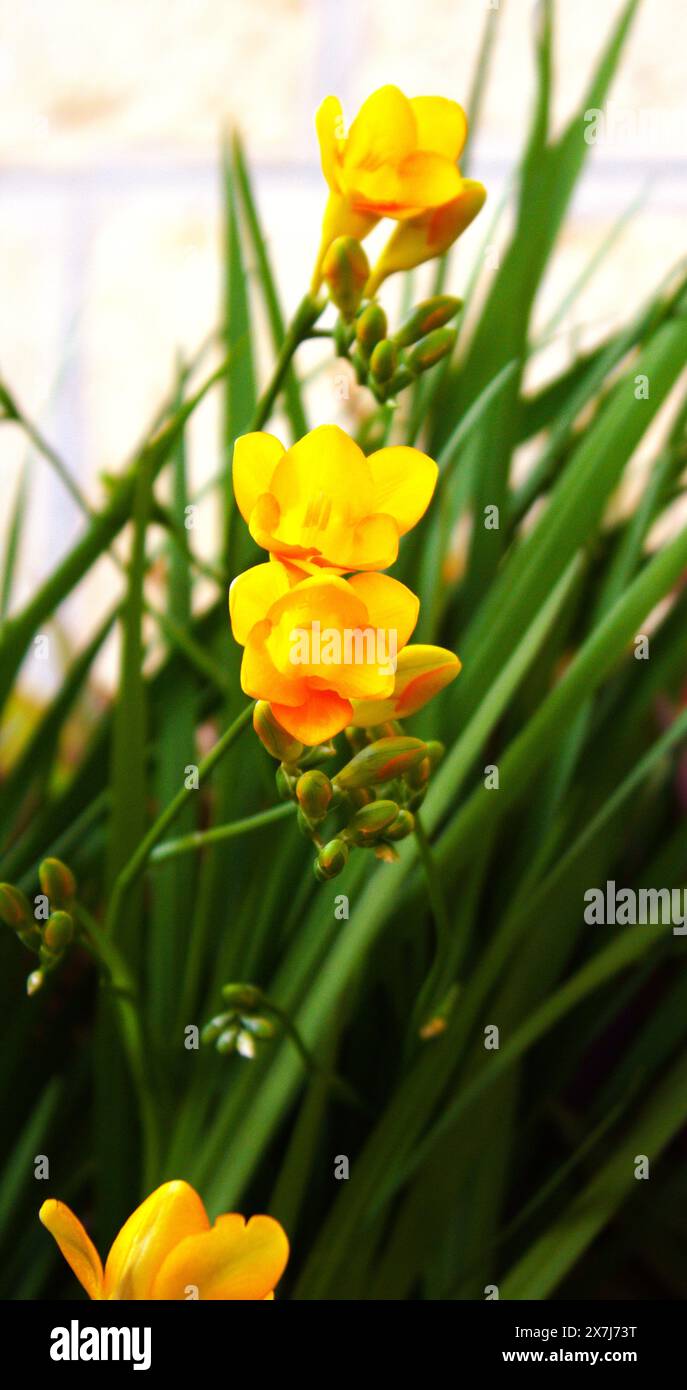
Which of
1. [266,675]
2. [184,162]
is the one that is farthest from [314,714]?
[184,162]

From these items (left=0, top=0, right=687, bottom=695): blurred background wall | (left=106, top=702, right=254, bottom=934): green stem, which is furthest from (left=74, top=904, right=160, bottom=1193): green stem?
(left=0, top=0, right=687, bottom=695): blurred background wall

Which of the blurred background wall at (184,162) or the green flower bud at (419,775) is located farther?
the blurred background wall at (184,162)

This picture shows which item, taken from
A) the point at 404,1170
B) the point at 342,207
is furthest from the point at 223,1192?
the point at 342,207

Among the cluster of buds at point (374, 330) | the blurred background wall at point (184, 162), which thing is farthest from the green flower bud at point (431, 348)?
the blurred background wall at point (184, 162)

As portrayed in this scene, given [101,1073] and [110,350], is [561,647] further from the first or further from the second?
[110,350]

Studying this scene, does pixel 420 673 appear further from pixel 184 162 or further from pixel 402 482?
pixel 184 162

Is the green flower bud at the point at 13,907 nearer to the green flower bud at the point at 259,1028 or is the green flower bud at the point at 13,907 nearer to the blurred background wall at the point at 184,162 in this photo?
the green flower bud at the point at 259,1028
